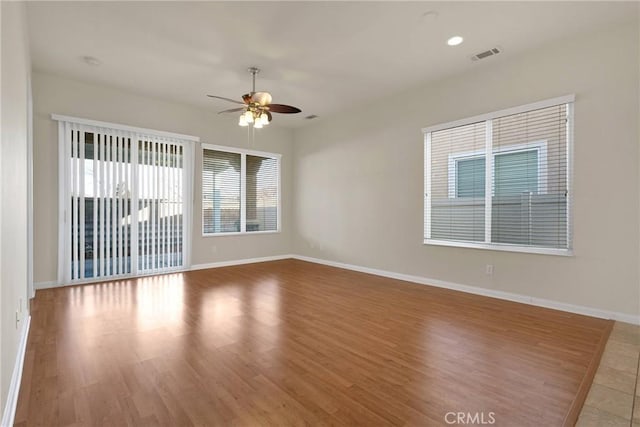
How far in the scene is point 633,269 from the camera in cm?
310

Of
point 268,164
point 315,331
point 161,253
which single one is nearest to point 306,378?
point 315,331

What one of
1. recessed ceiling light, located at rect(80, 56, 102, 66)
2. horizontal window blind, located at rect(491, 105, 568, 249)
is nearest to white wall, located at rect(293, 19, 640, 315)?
horizontal window blind, located at rect(491, 105, 568, 249)

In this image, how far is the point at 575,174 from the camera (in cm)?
343

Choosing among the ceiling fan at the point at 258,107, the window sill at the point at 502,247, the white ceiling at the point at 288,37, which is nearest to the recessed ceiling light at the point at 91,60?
the white ceiling at the point at 288,37

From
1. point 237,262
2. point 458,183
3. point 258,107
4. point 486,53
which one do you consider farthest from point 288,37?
point 237,262

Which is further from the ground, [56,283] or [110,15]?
[110,15]

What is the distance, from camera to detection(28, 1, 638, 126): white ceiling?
295cm

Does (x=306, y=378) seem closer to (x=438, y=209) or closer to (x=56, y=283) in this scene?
(x=438, y=209)

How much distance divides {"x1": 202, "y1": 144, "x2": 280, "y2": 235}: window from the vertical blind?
50 centimetres

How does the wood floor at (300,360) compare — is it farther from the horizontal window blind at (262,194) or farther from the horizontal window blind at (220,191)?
the horizontal window blind at (262,194)

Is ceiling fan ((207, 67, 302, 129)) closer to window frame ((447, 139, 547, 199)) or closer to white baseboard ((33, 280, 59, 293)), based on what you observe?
window frame ((447, 139, 547, 199))

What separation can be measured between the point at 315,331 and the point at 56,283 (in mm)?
4066

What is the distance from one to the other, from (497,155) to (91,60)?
5.43m

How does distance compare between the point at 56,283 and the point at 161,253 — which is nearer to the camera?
the point at 56,283
